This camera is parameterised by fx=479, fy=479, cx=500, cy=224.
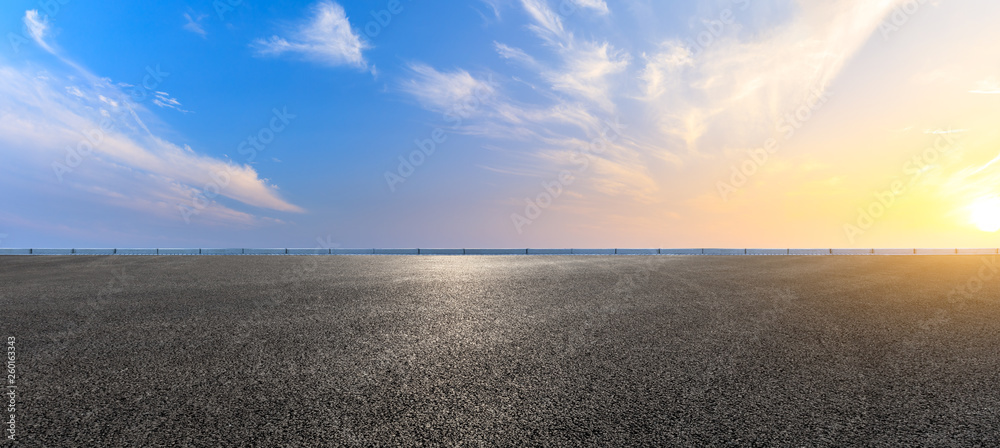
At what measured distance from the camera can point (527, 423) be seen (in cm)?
436

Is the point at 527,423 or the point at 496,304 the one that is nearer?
the point at 527,423

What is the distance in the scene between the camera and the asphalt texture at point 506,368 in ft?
14.2

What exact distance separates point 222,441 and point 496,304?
706 centimetres

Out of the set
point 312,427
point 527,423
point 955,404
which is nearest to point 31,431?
point 312,427

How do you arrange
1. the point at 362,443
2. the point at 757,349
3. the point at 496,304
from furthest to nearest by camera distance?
1. the point at 496,304
2. the point at 757,349
3. the point at 362,443

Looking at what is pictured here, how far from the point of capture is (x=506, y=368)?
6.02 meters

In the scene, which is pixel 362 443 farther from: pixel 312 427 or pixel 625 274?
pixel 625 274

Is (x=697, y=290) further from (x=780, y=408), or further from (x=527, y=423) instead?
(x=527, y=423)

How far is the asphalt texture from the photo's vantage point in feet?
14.2

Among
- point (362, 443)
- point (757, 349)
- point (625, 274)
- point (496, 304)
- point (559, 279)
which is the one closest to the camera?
point (362, 443)
